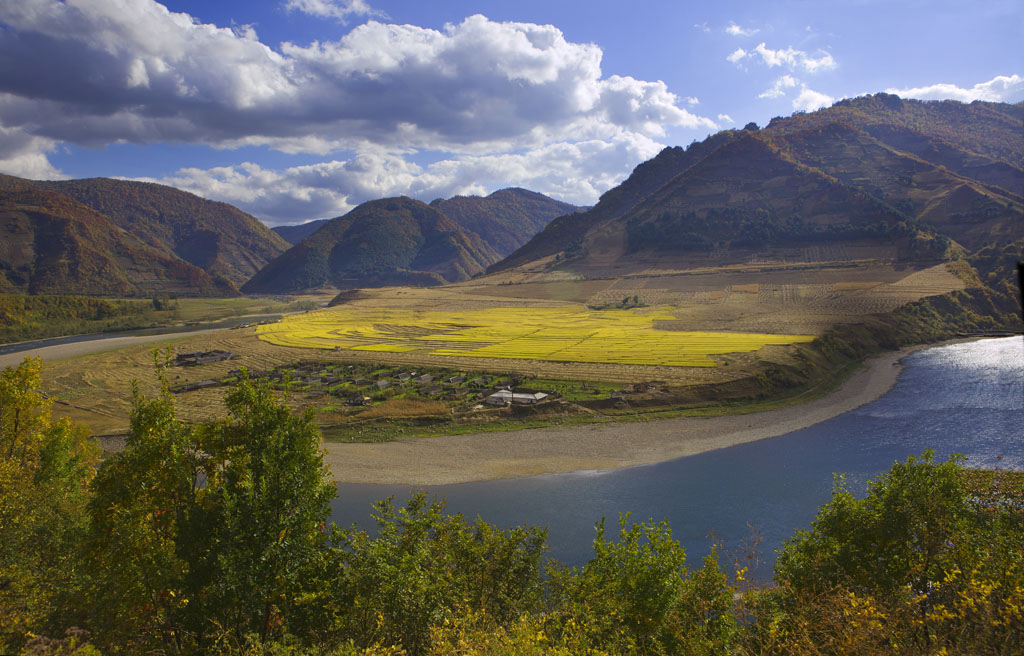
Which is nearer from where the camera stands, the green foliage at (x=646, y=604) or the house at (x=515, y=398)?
the green foliage at (x=646, y=604)

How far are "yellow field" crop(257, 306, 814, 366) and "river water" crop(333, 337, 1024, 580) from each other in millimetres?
20192

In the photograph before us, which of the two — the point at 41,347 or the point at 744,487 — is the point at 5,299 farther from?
the point at 744,487

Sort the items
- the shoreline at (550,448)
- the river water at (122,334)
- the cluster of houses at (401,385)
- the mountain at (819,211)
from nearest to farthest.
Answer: the shoreline at (550,448), the cluster of houses at (401,385), the river water at (122,334), the mountain at (819,211)

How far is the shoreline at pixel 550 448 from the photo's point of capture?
39.3m

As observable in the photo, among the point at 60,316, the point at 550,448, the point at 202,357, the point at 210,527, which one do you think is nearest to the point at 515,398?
the point at 550,448

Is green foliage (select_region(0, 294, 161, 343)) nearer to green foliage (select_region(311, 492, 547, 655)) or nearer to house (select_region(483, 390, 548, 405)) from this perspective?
house (select_region(483, 390, 548, 405))

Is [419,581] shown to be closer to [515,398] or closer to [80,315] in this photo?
[515,398]

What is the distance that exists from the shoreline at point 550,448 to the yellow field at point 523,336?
49.5ft

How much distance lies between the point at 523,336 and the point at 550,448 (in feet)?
152

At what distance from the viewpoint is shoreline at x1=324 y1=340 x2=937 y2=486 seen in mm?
39281

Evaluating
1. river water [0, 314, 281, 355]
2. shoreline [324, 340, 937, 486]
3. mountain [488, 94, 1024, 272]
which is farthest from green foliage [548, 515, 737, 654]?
mountain [488, 94, 1024, 272]

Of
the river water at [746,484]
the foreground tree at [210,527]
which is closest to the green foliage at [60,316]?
the river water at [746,484]

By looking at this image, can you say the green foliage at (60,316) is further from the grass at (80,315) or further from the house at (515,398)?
the house at (515,398)

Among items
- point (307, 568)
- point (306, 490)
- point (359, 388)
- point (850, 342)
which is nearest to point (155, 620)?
point (307, 568)
